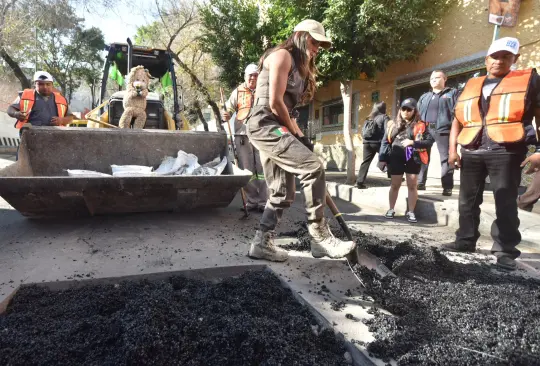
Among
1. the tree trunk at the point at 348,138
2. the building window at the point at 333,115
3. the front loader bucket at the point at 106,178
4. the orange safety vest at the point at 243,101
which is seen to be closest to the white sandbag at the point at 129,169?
the front loader bucket at the point at 106,178

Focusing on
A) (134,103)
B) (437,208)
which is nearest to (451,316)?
(437,208)

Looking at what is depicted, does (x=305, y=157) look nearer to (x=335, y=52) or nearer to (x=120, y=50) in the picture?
(x=335, y=52)

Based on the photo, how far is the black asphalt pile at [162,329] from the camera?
57.1 inches

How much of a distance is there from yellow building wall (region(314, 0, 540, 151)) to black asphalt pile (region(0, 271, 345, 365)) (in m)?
7.66

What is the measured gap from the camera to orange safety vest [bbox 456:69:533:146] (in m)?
2.70

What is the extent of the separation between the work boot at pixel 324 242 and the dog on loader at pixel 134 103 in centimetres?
406

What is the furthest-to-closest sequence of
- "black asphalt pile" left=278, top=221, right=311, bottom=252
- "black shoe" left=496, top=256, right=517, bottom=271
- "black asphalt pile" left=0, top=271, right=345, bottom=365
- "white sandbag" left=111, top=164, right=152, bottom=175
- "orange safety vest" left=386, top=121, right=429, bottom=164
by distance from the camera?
"orange safety vest" left=386, top=121, right=429, bottom=164 → "white sandbag" left=111, top=164, right=152, bottom=175 → "black asphalt pile" left=278, top=221, right=311, bottom=252 → "black shoe" left=496, top=256, right=517, bottom=271 → "black asphalt pile" left=0, top=271, right=345, bottom=365

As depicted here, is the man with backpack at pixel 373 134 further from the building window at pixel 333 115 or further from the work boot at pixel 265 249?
the building window at pixel 333 115

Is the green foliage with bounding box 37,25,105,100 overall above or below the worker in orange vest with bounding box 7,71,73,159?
above

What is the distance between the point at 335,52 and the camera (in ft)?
23.2

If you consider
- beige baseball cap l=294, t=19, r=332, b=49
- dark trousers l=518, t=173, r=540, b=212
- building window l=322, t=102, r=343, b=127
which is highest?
building window l=322, t=102, r=343, b=127

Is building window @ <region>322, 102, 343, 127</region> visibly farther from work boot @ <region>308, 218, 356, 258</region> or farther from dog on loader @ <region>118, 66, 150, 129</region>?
work boot @ <region>308, 218, 356, 258</region>

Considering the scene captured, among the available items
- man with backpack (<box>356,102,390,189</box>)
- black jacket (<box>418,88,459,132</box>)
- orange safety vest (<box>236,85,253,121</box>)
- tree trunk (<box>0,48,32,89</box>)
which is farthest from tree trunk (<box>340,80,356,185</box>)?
tree trunk (<box>0,48,32,89</box>)

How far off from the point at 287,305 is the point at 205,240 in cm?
153
